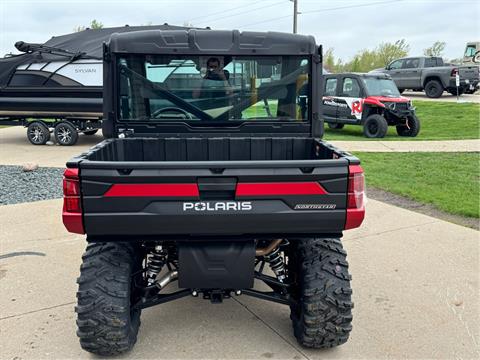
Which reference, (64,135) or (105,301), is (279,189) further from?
(64,135)

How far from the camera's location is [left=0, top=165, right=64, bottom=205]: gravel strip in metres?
6.91

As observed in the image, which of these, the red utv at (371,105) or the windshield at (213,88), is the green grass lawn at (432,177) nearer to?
the red utv at (371,105)

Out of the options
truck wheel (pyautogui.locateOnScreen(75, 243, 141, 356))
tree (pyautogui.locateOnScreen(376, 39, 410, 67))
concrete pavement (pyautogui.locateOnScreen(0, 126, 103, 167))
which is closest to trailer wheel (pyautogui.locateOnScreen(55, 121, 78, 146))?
concrete pavement (pyautogui.locateOnScreen(0, 126, 103, 167))

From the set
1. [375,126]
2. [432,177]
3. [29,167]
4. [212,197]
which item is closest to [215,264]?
[212,197]

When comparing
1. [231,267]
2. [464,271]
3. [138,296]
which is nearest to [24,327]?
[138,296]

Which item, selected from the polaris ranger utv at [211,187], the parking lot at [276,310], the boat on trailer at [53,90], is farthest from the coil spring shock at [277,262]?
the boat on trailer at [53,90]

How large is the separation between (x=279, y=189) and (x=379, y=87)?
12.0 m

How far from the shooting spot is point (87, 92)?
37.0 ft

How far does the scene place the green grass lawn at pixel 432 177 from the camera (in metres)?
6.47

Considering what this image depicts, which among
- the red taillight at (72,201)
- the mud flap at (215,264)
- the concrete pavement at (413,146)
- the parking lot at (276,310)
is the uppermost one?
the red taillight at (72,201)

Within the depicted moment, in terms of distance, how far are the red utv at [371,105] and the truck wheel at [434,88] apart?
8.55m

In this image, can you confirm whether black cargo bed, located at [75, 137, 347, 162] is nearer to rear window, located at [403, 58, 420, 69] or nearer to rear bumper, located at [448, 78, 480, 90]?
rear bumper, located at [448, 78, 480, 90]

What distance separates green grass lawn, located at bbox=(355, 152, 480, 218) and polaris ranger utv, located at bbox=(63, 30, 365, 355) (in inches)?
140

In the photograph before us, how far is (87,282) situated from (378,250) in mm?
3069
